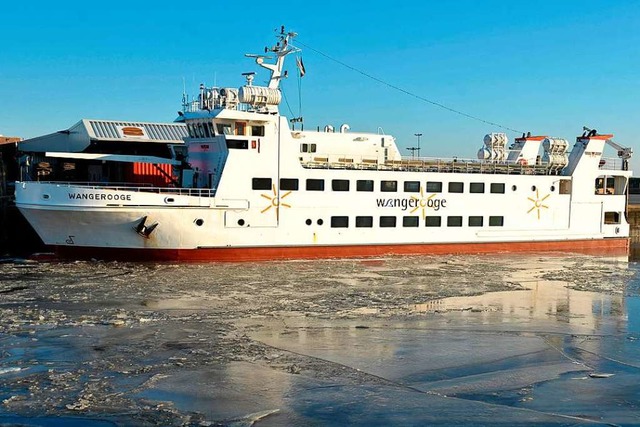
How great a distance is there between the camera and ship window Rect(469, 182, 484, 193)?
28.4 meters

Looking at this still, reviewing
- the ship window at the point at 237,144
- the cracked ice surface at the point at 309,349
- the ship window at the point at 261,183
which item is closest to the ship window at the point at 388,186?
the ship window at the point at 261,183

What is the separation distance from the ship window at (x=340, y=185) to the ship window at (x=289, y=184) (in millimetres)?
1707

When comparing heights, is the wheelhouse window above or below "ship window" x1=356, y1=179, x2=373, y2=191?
above

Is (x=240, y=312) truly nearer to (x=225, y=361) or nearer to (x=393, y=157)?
(x=225, y=361)

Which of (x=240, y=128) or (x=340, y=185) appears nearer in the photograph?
(x=240, y=128)

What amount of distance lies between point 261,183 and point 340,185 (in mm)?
3617

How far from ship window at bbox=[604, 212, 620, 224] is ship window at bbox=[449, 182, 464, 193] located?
33.9 ft

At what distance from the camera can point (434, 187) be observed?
90.6 feet

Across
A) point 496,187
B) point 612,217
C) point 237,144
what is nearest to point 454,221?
point 496,187

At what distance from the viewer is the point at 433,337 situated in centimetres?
1246

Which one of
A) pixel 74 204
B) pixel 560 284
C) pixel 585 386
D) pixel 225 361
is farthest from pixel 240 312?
pixel 560 284

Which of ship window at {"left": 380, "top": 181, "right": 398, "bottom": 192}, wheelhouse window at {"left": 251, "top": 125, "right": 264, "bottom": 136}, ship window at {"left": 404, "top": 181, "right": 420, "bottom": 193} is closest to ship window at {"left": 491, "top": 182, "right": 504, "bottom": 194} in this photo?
ship window at {"left": 404, "top": 181, "right": 420, "bottom": 193}

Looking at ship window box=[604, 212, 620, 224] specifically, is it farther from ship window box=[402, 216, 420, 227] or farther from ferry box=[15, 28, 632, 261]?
ship window box=[402, 216, 420, 227]

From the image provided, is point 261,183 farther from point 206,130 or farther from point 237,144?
point 206,130
